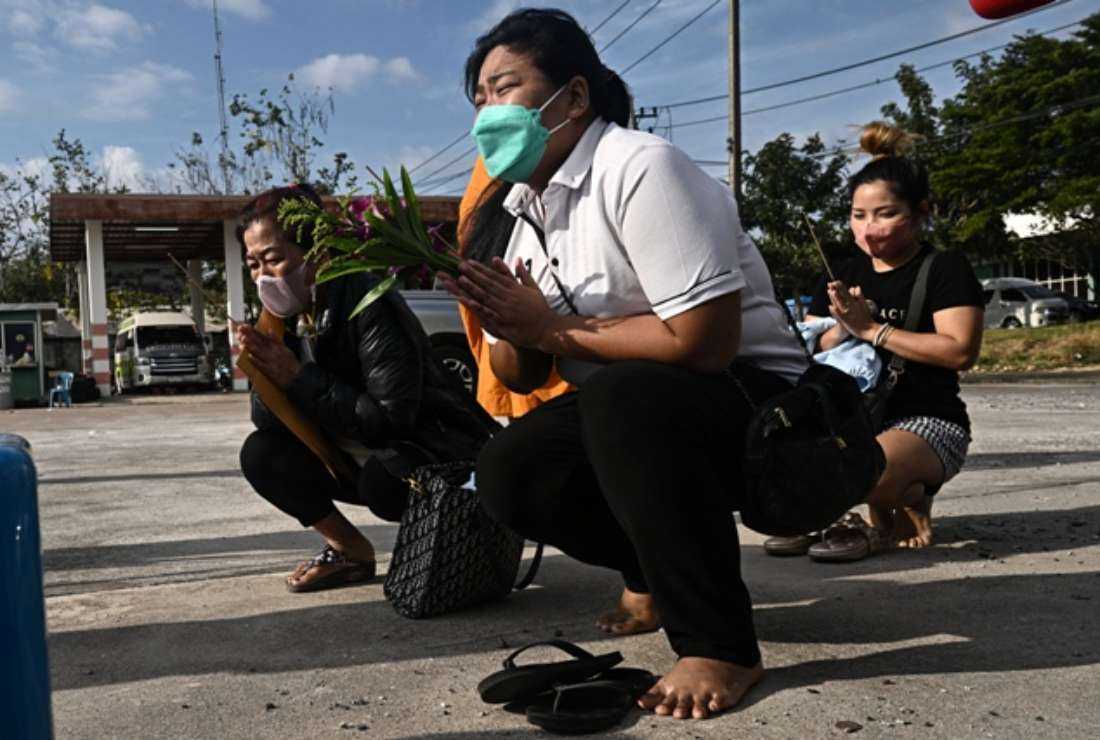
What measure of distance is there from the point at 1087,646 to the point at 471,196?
228cm

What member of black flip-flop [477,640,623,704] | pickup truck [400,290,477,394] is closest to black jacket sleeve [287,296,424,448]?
black flip-flop [477,640,623,704]

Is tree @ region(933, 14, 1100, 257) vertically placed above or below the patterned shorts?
above

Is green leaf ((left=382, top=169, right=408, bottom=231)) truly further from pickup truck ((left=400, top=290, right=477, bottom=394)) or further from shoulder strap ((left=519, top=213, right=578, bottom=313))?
pickup truck ((left=400, top=290, right=477, bottom=394))

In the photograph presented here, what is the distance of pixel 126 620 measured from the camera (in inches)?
115

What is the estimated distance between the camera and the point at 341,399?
300 cm

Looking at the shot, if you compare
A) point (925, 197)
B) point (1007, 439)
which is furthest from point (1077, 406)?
point (925, 197)

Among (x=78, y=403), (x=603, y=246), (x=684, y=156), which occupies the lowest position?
(x=78, y=403)

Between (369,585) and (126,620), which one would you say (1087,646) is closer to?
(369,585)

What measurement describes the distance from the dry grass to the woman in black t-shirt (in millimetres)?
17244

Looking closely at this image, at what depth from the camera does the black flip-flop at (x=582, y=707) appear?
1930 mm

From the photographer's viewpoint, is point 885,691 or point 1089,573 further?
point 1089,573

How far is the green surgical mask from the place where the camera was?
2.29m

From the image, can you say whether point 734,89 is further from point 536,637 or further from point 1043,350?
point 536,637

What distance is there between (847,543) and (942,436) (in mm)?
448
